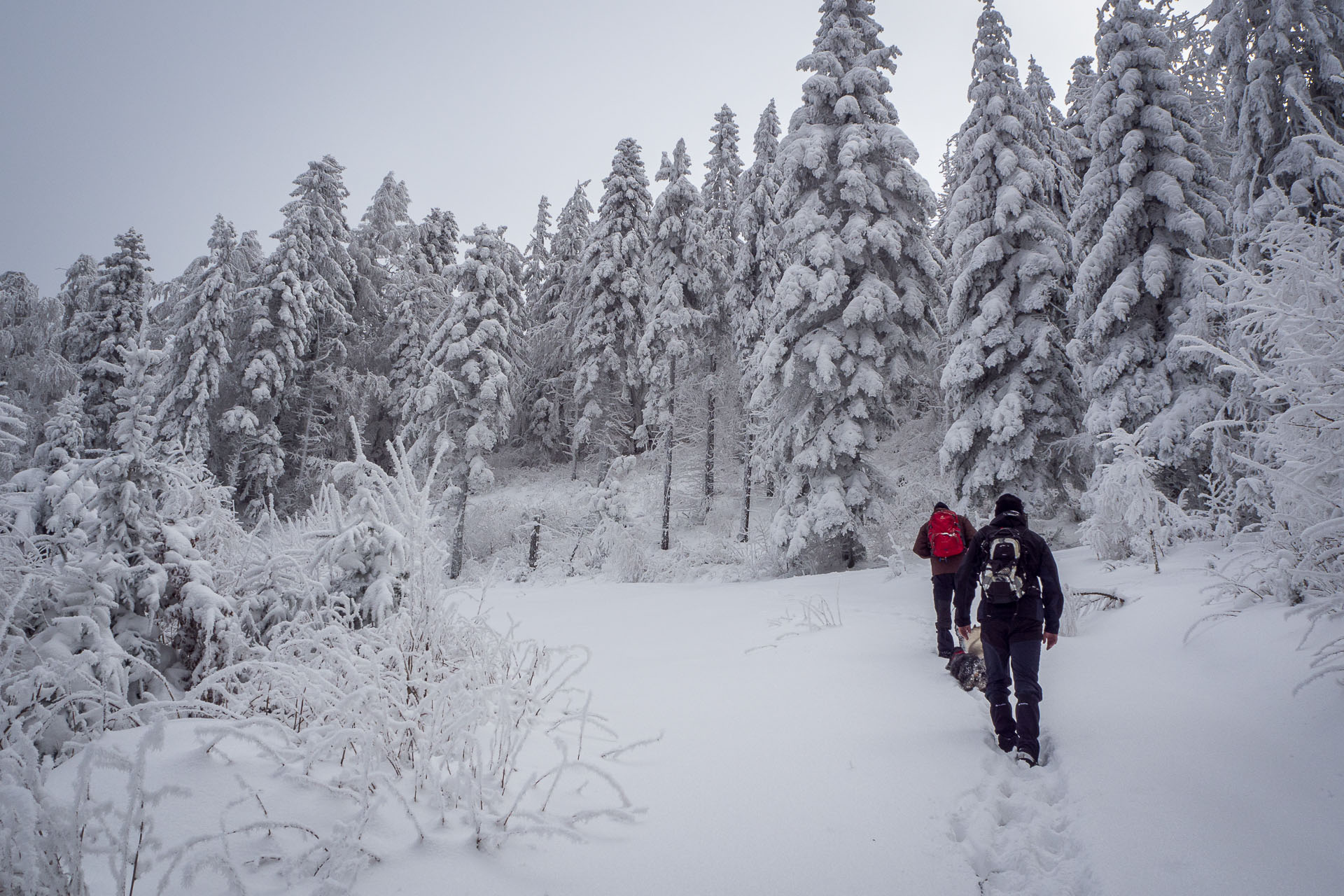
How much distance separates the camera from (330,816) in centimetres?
237

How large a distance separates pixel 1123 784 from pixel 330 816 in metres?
3.90

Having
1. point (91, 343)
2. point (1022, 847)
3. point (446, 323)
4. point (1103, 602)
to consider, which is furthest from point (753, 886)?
point (91, 343)

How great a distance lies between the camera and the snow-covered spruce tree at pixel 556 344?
29.1 meters

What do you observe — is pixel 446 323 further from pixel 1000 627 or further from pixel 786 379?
pixel 1000 627

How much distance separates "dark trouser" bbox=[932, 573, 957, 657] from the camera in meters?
6.02

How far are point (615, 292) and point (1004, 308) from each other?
14.4 metres

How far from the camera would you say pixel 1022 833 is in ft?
10.2

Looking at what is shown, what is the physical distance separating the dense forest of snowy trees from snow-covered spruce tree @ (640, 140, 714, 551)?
0.13 meters

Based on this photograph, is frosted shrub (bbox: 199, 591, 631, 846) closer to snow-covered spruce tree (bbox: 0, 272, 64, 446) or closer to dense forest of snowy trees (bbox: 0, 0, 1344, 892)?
dense forest of snowy trees (bbox: 0, 0, 1344, 892)

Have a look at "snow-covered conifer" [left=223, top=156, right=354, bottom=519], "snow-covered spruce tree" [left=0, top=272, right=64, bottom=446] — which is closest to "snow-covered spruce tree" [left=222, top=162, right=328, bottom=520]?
"snow-covered conifer" [left=223, top=156, right=354, bottom=519]

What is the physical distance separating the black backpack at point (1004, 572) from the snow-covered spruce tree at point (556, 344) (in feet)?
83.0

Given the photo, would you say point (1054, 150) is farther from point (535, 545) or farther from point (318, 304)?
point (318, 304)

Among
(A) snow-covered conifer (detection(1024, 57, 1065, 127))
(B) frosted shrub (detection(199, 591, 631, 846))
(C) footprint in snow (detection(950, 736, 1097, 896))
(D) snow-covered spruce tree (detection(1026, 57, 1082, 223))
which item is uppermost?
(A) snow-covered conifer (detection(1024, 57, 1065, 127))

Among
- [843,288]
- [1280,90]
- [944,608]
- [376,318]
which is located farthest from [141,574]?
[376,318]
